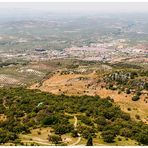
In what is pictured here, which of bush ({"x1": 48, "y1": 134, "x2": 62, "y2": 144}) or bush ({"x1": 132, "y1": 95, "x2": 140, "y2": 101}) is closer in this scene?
bush ({"x1": 48, "y1": 134, "x2": 62, "y2": 144})

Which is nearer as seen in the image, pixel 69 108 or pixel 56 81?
pixel 69 108

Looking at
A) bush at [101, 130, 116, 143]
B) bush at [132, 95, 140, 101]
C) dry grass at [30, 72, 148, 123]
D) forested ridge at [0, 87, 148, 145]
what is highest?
bush at [101, 130, 116, 143]

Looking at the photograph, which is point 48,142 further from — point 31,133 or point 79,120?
point 79,120

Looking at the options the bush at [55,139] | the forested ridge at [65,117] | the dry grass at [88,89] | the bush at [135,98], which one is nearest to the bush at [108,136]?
the forested ridge at [65,117]

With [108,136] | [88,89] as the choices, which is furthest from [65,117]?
[88,89]

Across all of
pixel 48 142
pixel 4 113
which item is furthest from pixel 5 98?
pixel 48 142

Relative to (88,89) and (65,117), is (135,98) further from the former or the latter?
(65,117)

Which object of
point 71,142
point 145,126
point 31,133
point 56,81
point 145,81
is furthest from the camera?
point 56,81

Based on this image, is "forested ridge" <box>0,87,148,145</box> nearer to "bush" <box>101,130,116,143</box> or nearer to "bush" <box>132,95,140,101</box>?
"bush" <box>101,130,116,143</box>

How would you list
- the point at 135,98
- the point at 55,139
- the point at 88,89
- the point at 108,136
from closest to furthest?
the point at 55,139, the point at 108,136, the point at 135,98, the point at 88,89

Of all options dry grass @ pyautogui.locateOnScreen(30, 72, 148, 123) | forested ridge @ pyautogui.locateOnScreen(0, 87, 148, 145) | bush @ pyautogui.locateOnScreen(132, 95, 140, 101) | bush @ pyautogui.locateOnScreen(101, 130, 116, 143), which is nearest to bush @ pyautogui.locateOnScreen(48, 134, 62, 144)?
forested ridge @ pyautogui.locateOnScreen(0, 87, 148, 145)

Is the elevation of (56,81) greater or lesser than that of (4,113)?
lesser
